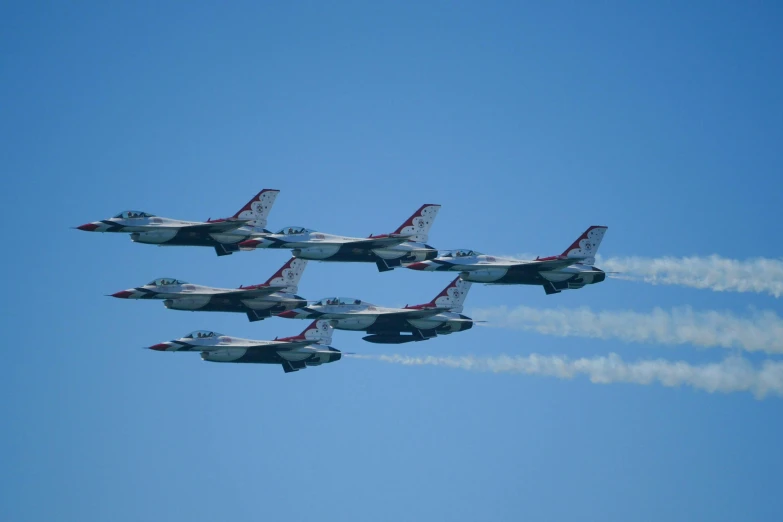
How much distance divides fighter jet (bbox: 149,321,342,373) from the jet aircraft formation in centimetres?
7

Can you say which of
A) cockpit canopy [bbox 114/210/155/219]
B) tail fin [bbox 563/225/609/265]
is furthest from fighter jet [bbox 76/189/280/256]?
tail fin [bbox 563/225/609/265]

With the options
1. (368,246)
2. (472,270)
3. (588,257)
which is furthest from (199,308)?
(588,257)

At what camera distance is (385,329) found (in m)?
114

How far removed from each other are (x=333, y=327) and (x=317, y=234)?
23.4 ft

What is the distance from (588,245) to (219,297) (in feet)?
91.0

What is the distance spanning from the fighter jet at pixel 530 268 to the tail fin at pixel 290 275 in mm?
9063

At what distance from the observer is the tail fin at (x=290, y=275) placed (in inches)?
4488

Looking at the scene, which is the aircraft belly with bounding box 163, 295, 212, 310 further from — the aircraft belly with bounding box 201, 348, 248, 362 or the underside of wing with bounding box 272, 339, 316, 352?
the underside of wing with bounding box 272, 339, 316, 352

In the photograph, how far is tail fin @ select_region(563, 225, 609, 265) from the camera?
112 meters

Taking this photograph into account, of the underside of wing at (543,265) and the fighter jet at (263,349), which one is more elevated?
the underside of wing at (543,265)

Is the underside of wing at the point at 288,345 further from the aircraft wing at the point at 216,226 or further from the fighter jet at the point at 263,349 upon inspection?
the aircraft wing at the point at 216,226

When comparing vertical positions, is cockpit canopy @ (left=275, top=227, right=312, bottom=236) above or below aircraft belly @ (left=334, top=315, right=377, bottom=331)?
above

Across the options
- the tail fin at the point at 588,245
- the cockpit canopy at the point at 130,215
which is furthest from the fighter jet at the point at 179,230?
the tail fin at the point at 588,245

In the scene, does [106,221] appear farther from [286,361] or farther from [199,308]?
[286,361]
